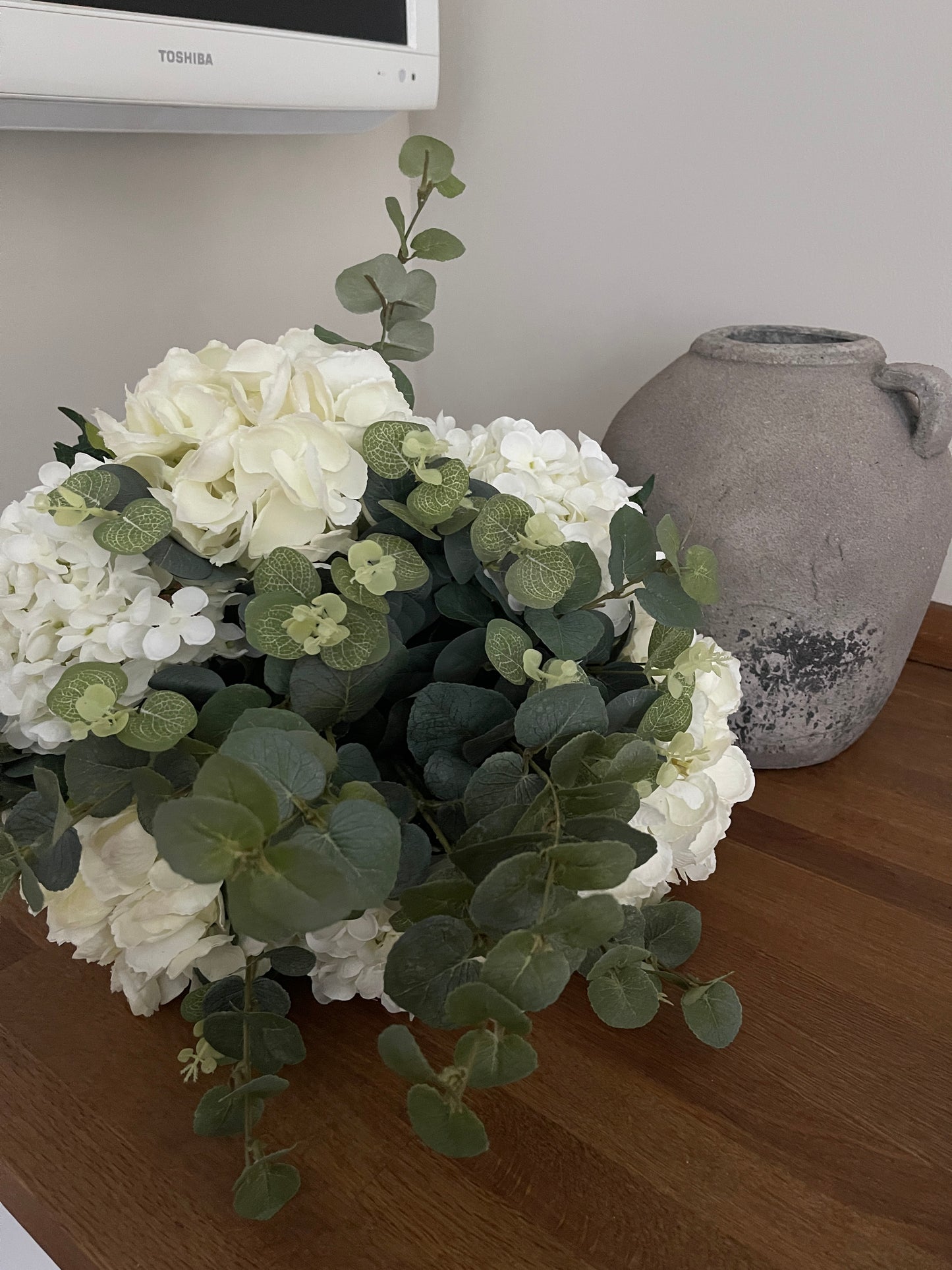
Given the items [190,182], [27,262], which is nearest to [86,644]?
[27,262]

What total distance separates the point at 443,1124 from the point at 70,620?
0.24 metres

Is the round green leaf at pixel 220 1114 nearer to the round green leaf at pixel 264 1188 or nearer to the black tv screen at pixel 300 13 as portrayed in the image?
the round green leaf at pixel 264 1188

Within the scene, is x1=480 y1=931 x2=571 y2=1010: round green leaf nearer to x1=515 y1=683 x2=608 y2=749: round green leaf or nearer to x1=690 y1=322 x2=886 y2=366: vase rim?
x1=515 y1=683 x2=608 y2=749: round green leaf

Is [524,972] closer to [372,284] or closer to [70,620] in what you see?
[70,620]

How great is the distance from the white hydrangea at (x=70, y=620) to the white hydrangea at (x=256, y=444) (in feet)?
0.10

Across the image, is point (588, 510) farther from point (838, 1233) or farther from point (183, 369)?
point (838, 1233)

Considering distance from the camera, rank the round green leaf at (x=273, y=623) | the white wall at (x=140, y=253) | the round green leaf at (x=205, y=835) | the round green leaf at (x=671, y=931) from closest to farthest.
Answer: the round green leaf at (x=205, y=835) → the round green leaf at (x=273, y=623) → the round green leaf at (x=671, y=931) → the white wall at (x=140, y=253)

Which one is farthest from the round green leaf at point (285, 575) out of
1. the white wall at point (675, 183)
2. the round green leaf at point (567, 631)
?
the white wall at point (675, 183)

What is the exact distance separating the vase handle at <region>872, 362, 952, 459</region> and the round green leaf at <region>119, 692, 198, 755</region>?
1.82ft

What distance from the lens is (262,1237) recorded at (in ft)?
1.33

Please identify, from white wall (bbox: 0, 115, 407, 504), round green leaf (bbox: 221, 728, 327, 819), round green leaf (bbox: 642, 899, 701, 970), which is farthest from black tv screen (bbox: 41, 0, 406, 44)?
round green leaf (bbox: 642, 899, 701, 970)

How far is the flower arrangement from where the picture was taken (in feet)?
1.07

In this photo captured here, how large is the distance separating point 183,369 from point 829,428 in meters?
0.45

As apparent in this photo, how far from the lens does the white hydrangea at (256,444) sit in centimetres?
40
